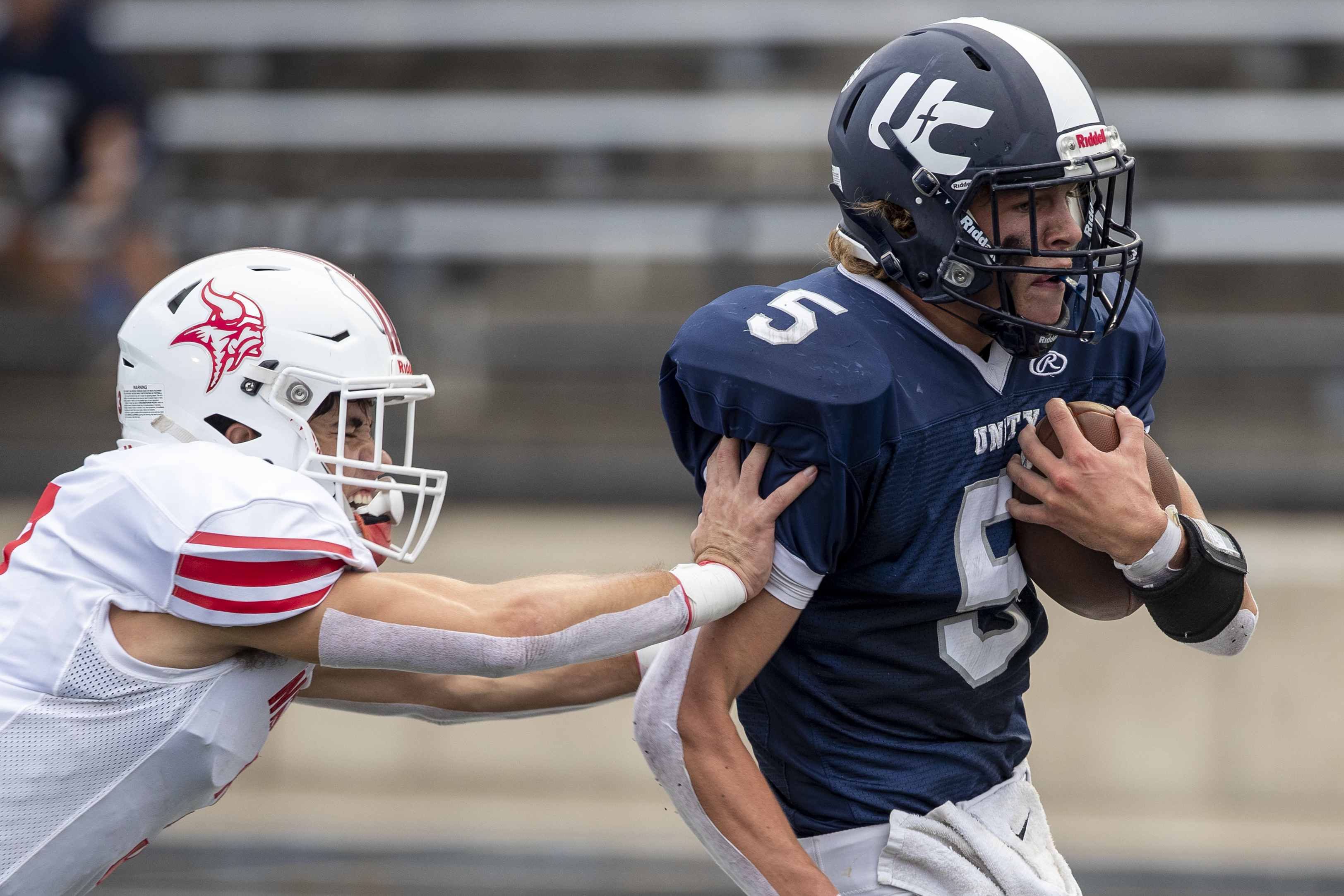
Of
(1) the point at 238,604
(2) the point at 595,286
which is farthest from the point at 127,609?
(2) the point at 595,286

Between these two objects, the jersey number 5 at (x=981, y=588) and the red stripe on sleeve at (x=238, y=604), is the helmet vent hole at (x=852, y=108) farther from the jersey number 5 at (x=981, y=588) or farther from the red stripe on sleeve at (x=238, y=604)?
the red stripe on sleeve at (x=238, y=604)

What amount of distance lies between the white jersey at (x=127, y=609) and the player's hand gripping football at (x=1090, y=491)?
37.1 inches

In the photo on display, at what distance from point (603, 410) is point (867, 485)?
390 centimetres

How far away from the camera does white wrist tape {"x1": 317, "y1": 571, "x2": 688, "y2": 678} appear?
197 cm

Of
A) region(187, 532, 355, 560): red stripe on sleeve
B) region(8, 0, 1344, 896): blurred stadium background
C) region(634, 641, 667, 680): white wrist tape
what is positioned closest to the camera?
region(187, 532, 355, 560): red stripe on sleeve

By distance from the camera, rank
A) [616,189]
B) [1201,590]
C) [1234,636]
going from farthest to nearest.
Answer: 1. [616,189]
2. [1234,636]
3. [1201,590]

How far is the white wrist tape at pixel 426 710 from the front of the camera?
8.27 ft

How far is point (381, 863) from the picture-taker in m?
4.69

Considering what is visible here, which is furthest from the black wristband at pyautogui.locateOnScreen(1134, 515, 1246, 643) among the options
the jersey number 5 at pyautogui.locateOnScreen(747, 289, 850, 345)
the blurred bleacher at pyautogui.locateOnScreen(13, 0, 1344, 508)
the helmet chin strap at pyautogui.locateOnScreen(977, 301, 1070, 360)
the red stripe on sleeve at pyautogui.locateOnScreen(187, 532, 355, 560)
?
the blurred bleacher at pyautogui.locateOnScreen(13, 0, 1344, 508)

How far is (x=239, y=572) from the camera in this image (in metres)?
1.92

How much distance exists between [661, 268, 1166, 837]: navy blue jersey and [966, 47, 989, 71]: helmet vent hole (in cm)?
35

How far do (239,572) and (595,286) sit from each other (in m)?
4.67

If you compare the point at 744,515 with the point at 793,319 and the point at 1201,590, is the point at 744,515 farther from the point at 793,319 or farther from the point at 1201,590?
the point at 1201,590

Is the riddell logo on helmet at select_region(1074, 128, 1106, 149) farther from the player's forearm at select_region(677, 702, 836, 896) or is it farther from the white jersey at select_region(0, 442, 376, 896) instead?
the white jersey at select_region(0, 442, 376, 896)
